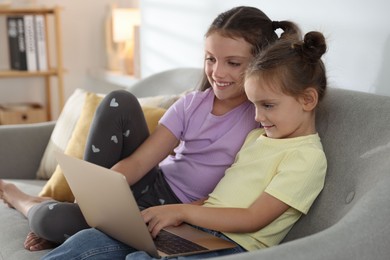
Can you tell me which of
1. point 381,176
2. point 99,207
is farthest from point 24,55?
point 381,176

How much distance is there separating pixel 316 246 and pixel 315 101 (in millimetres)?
463

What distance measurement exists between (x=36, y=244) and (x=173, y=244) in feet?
1.53

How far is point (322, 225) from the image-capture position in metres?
1.47

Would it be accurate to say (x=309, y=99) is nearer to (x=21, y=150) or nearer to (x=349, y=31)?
(x=349, y=31)

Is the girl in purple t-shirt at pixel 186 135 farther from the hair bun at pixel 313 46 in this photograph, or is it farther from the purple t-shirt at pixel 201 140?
the hair bun at pixel 313 46

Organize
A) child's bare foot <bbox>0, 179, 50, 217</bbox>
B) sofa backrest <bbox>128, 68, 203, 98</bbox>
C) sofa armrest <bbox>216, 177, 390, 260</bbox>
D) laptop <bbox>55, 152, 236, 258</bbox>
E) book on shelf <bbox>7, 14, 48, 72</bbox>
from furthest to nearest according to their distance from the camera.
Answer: book on shelf <bbox>7, 14, 48, 72</bbox>, sofa backrest <bbox>128, 68, 203, 98</bbox>, child's bare foot <bbox>0, 179, 50, 217</bbox>, laptop <bbox>55, 152, 236, 258</bbox>, sofa armrest <bbox>216, 177, 390, 260</bbox>

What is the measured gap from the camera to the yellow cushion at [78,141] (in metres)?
2.08

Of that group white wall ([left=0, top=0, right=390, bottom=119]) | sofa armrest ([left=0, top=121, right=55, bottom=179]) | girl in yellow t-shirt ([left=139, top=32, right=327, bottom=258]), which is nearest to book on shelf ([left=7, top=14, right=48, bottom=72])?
white wall ([left=0, top=0, right=390, bottom=119])

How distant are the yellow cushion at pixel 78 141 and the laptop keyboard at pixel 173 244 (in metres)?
0.64

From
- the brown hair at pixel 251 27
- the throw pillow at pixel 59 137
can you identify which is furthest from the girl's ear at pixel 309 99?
the throw pillow at pixel 59 137

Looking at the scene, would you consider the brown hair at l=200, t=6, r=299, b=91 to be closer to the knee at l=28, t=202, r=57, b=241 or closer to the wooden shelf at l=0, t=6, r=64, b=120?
the knee at l=28, t=202, r=57, b=241

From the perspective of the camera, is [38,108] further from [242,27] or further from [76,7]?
[242,27]

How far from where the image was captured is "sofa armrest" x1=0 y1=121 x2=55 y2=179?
2.47 metres

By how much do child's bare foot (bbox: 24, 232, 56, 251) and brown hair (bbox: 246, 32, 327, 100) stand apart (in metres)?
0.69
